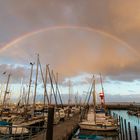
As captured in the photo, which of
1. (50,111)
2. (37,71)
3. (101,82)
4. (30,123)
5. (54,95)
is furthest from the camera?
(101,82)

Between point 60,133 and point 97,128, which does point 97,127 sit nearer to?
point 97,128

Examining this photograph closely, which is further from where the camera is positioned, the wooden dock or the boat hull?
the boat hull

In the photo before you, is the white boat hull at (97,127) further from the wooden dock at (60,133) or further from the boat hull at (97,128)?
the wooden dock at (60,133)

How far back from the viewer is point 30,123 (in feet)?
98.3

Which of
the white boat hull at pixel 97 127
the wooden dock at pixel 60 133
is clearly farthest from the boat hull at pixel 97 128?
the wooden dock at pixel 60 133

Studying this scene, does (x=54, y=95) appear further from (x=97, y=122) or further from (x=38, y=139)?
(x=38, y=139)

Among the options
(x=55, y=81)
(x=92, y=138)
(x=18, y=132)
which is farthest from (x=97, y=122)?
(x=55, y=81)

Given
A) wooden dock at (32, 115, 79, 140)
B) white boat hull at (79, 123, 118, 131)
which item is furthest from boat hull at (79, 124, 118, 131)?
wooden dock at (32, 115, 79, 140)

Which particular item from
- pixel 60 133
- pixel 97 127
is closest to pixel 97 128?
pixel 97 127

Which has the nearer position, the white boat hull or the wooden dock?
the wooden dock

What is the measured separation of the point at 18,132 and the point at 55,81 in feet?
119

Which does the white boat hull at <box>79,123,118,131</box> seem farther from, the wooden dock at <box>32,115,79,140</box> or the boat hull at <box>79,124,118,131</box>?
the wooden dock at <box>32,115,79,140</box>

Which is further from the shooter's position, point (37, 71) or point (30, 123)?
point (37, 71)

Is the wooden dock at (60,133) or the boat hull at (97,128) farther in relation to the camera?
the boat hull at (97,128)
